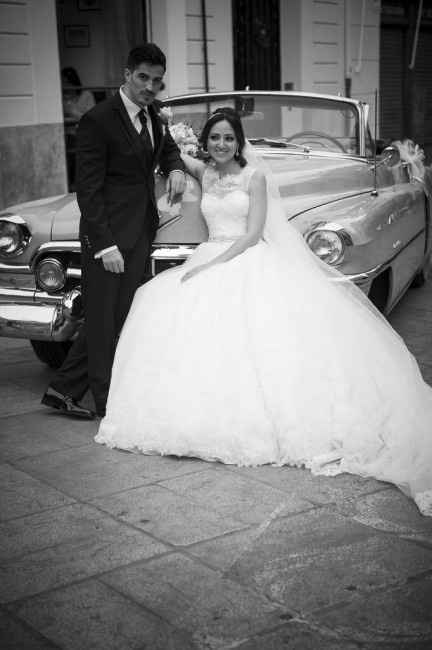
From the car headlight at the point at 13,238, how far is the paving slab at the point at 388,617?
3204 mm

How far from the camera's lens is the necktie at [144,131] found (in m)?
4.71

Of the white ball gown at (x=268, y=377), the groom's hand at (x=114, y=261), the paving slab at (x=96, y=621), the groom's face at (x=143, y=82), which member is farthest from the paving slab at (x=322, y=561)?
the groom's face at (x=143, y=82)

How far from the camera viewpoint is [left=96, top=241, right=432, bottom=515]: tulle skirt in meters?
4.04

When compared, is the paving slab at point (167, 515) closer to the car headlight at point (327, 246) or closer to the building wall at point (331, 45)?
the car headlight at point (327, 246)

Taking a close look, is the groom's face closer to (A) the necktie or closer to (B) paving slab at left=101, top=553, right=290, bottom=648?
(A) the necktie

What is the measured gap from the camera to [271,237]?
15.6ft

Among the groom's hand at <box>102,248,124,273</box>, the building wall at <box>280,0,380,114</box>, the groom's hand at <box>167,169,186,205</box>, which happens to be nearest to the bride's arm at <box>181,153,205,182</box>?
the groom's hand at <box>167,169,186,205</box>

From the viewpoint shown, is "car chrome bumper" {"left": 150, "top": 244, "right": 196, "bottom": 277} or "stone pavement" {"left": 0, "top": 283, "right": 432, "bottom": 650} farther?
"car chrome bumper" {"left": 150, "top": 244, "right": 196, "bottom": 277}

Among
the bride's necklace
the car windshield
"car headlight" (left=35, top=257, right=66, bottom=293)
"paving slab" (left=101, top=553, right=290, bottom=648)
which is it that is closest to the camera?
"paving slab" (left=101, top=553, right=290, bottom=648)

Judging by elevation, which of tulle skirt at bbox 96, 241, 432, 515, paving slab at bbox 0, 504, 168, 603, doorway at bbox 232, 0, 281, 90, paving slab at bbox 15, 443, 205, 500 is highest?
doorway at bbox 232, 0, 281, 90

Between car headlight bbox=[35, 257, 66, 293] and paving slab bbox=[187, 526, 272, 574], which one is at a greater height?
car headlight bbox=[35, 257, 66, 293]

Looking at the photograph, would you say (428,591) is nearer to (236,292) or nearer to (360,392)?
(360,392)

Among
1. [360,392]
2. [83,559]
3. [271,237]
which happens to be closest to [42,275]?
[271,237]

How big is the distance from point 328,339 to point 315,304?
8.3 inches
